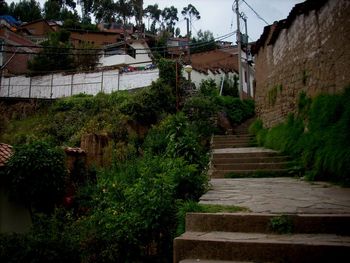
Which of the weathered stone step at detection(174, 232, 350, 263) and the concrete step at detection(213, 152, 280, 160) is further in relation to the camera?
the concrete step at detection(213, 152, 280, 160)

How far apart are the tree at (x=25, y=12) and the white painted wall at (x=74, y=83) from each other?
94.6 ft

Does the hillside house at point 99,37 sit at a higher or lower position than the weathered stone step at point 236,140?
higher

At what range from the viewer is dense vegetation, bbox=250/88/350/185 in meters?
5.79

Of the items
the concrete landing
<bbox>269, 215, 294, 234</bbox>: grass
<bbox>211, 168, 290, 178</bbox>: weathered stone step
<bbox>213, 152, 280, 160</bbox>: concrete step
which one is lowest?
<bbox>269, 215, 294, 234</bbox>: grass

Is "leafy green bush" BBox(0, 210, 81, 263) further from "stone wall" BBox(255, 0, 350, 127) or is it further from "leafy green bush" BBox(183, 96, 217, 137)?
"leafy green bush" BBox(183, 96, 217, 137)

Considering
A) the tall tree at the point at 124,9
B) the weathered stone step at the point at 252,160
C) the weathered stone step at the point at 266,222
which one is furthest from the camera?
the tall tree at the point at 124,9

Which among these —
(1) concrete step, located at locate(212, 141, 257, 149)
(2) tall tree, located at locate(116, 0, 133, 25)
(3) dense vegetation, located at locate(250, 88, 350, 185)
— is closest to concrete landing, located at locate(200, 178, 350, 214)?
(3) dense vegetation, located at locate(250, 88, 350, 185)

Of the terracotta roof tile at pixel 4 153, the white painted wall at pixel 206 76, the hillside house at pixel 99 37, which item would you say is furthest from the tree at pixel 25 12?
the terracotta roof tile at pixel 4 153

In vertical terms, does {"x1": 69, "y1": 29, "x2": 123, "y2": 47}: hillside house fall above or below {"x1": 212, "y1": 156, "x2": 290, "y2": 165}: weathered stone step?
above


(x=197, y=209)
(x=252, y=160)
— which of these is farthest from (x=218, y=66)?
(x=197, y=209)

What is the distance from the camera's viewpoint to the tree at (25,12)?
47531mm

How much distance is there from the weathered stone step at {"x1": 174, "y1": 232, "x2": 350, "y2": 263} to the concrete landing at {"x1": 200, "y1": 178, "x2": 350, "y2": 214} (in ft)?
1.61

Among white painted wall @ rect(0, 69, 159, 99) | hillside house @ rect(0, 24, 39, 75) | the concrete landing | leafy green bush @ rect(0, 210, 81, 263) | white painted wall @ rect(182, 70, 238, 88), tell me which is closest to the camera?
the concrete landing

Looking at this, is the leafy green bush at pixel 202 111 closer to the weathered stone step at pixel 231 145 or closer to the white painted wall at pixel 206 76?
the weathered stone step at pixel 231 145
